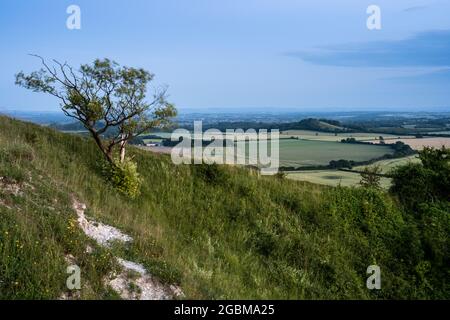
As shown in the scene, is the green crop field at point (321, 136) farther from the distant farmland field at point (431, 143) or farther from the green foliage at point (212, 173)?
the green foliage at point (212, 173)

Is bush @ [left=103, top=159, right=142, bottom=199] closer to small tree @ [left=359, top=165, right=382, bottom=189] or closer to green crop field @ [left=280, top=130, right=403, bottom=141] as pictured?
Answer: small tree @ [left=359, top=165, right=382, bottom=189]

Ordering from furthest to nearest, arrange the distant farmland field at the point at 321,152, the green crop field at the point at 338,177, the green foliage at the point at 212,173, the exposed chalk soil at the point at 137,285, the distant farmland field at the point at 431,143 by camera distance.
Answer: the distant farmland field at the point at 321,152, the distant farmland field at the point at 431,143, the green crop field at the point at 338,177, the green foliage at the point at 212,173, the exposed chalk soil at the point at 137,285

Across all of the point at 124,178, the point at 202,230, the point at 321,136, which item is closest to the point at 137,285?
the point at 202,230

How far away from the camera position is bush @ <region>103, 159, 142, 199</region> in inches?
628

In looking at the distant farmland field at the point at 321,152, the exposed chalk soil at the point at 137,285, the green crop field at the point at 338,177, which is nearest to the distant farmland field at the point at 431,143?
the green crop field at the point at 338,177

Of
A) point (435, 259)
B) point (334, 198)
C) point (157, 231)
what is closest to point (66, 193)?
point (157, 231)

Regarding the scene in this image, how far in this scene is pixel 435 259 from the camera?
52.1 feet

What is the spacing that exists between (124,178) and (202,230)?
3571mm

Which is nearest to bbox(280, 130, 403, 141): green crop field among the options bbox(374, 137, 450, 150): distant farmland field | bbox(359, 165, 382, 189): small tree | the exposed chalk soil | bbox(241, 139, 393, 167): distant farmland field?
bbox(241, 139, 393, 167): distant farmland field

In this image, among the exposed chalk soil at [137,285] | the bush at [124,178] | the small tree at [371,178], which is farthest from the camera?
the small tree at [371,178]

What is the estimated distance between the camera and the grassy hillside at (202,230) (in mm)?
9172

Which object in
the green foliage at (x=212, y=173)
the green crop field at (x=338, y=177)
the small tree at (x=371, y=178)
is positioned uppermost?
the green foliage at (x=212, y=173)

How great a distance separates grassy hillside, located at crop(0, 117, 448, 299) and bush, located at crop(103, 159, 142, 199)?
365mm

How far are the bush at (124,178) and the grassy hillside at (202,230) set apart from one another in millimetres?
365
